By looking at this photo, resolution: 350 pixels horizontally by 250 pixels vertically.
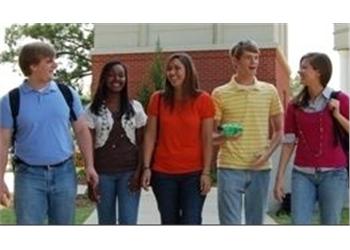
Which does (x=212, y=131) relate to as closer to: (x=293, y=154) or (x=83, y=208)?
(x=293, y=154)

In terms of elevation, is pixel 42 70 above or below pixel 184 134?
above

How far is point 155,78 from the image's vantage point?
12.0 ft

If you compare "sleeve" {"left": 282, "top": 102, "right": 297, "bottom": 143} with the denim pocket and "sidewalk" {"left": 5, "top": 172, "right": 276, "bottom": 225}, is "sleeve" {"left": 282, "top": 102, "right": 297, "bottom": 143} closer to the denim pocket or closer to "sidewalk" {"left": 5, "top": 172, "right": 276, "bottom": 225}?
"sidewalk" {"left": 5, "top": 172, "right": 276, "bottom": 225}

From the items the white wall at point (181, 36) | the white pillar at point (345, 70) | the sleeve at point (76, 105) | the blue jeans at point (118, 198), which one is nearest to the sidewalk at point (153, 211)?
the blue jeans at point (118, 198)

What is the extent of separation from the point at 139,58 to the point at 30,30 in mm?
911

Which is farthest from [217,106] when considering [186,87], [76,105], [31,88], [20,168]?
[20,168]

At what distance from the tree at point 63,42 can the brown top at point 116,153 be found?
1.68 feet

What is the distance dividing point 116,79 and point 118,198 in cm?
66

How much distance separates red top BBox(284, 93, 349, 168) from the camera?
113 inches

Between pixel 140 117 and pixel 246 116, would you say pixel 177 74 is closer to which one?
pixel 140 117

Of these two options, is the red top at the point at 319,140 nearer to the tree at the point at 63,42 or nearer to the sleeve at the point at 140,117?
the sleeve at the point at 140,117

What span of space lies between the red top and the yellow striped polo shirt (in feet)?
0.65

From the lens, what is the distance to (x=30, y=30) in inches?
134

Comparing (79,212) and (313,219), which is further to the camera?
(79,212)
